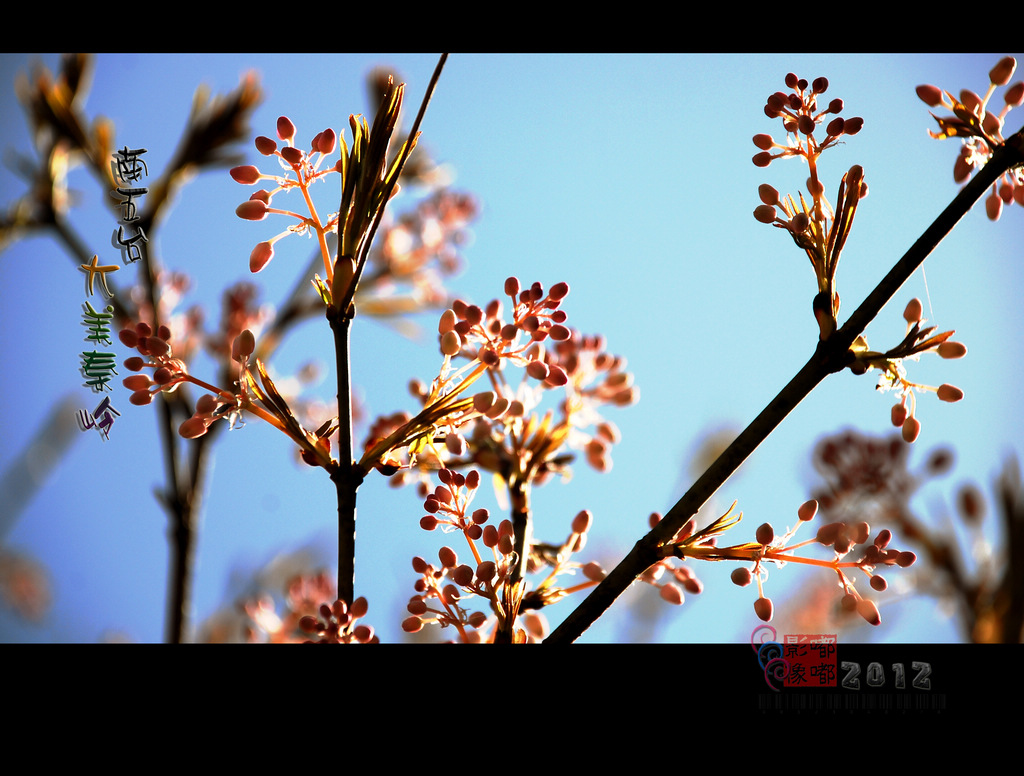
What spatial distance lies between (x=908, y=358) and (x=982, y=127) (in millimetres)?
183

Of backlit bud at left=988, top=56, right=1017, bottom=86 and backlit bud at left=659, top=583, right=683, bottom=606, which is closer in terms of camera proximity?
backlit bud at left=988, top=56, right=1017, bottom=86

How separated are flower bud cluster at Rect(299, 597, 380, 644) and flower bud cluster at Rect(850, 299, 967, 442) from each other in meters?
0.42

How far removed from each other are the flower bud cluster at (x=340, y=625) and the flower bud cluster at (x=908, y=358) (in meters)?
0.42

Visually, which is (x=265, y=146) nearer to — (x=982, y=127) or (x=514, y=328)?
(x=514, y=328)

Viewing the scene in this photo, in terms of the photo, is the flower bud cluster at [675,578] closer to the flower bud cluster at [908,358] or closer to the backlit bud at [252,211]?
the flower bud cluster at [908,358]

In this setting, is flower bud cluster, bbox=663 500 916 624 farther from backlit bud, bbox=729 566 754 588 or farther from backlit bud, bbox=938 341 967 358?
backlit bud, bbox=938 341 967 358

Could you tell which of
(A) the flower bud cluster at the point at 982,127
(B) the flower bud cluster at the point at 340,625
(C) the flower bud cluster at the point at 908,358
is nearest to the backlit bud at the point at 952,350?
(C) the flower bud cluster at the point at 908,358

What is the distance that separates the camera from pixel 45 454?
3.44 ft

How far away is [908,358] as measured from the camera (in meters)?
0.51

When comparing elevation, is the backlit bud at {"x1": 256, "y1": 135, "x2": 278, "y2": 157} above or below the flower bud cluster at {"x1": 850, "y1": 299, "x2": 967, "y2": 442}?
above

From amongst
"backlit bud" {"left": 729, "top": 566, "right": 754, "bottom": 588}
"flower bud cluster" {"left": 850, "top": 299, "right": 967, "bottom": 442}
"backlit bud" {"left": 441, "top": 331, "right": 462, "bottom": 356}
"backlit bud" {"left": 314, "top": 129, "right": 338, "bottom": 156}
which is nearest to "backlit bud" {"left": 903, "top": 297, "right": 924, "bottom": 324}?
"flower bud cluster" {"left": 850, "top": 299, "right": 967, "bottom": 442}

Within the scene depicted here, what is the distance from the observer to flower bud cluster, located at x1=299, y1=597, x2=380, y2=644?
517mm

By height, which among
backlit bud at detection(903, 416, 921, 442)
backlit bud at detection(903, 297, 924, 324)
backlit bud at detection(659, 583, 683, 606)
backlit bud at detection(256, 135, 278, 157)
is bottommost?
backlit bud at detection(659, 583, 683, 606)
